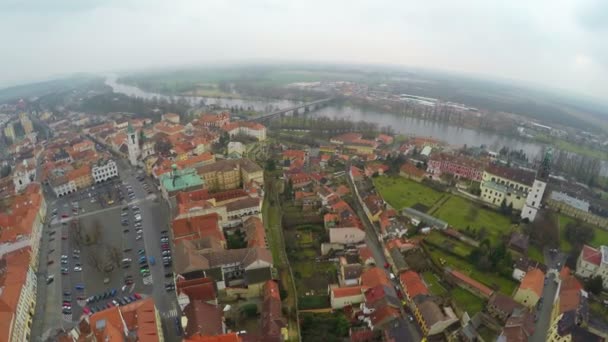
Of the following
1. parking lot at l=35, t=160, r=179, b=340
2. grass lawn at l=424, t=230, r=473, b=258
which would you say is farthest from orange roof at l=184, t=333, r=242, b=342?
grass lawn at l=424, t=230, r=473, b=258

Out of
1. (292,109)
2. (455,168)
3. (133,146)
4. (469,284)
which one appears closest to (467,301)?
(469,284)

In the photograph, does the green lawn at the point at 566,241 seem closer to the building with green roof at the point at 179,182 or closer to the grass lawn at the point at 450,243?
the grass lawn at the point at 450,243

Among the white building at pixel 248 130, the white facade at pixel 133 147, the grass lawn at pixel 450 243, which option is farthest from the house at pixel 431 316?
the white building at pixel 248 130

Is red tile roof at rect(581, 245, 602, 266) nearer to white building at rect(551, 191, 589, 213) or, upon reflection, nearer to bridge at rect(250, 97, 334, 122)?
white building at rect(551, 191, 589, 213)

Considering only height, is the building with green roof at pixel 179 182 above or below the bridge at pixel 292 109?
below

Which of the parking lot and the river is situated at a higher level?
the river

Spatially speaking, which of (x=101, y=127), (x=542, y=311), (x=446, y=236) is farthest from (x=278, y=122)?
(x=542, y=311)

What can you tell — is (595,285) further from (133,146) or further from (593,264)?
(133,146)
